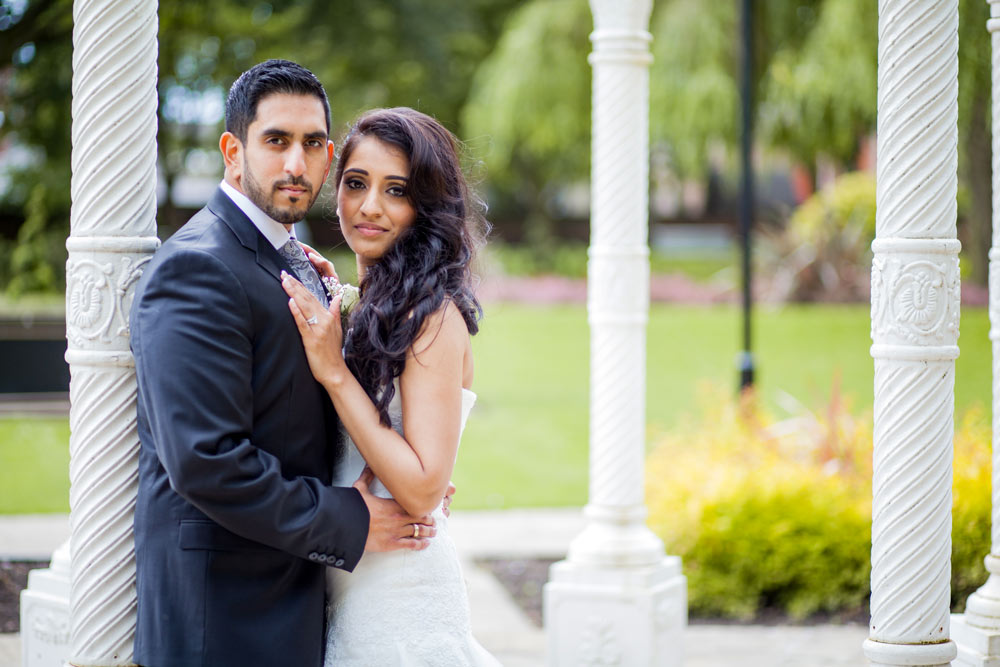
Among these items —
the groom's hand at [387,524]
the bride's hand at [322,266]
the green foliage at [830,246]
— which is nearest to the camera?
the groom's hand at [387,524]

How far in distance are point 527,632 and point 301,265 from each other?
3.92 metres

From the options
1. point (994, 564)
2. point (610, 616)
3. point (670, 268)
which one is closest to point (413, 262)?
point (994, 564)

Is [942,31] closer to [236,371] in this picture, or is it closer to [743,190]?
[236,371]

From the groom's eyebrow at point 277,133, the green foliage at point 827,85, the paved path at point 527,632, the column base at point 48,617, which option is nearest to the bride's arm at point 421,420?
the groom's eyebrow at point 277,133

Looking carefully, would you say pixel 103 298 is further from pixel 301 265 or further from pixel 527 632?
pixel 527 632

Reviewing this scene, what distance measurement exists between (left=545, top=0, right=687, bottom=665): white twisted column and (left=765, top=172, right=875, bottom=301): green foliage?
1433cm

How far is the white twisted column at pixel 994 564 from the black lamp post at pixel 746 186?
4339mm

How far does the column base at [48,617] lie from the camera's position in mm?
4148

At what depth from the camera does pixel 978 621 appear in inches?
158

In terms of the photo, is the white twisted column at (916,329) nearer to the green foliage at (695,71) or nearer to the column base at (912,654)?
the column base at (912,654)

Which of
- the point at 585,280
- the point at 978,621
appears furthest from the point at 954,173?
the point at 585,280

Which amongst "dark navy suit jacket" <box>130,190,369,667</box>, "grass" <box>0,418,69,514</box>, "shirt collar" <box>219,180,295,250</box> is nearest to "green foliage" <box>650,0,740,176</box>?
"grass" <box>0,418,69,514</box>

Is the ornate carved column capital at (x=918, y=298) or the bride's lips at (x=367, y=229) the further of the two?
the ornate carved column capital at (x=918, y=298)

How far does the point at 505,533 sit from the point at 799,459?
246cm
